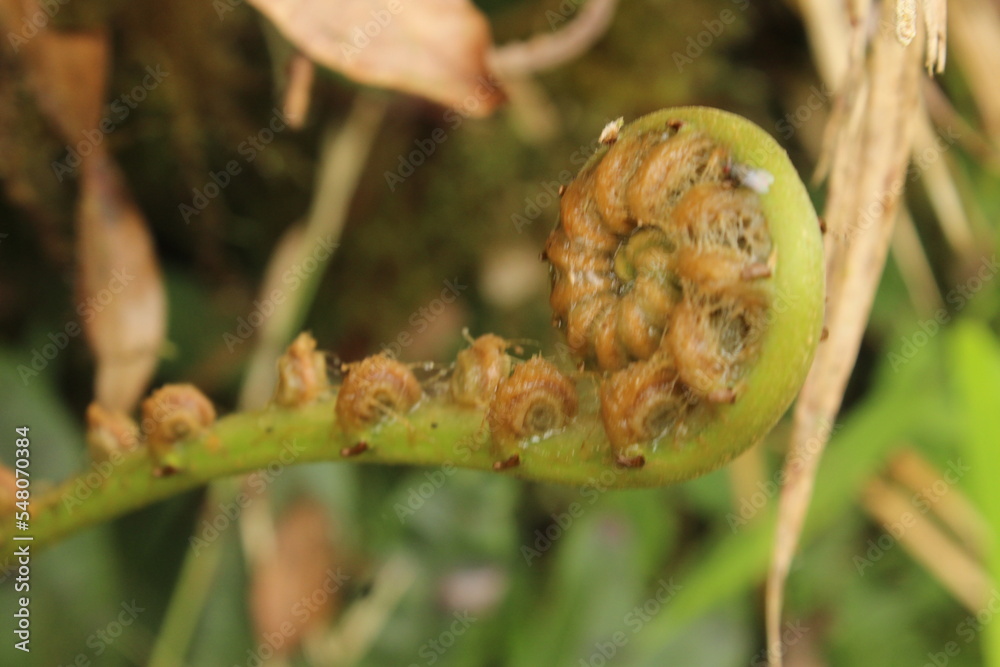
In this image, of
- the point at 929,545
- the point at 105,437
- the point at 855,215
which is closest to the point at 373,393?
the point at 105,437

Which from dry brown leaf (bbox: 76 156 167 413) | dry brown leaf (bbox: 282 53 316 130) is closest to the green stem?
dry brown leaf (bbox: 76 156 167 413)

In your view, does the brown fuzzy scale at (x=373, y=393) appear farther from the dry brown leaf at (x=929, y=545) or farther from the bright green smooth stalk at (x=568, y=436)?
the dry brown leaf at (x=929, y=545)

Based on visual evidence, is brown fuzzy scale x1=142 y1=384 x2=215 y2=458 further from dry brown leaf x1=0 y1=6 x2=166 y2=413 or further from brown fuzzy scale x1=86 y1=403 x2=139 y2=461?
dry brown leaf x1=0 y1=6 x2=166 y2=413

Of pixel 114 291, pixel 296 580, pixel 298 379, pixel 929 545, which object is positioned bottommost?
pixel 929 545

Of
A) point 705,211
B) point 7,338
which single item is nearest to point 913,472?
point 705,211

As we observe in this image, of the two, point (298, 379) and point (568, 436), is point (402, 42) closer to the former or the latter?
point (298, 379)
